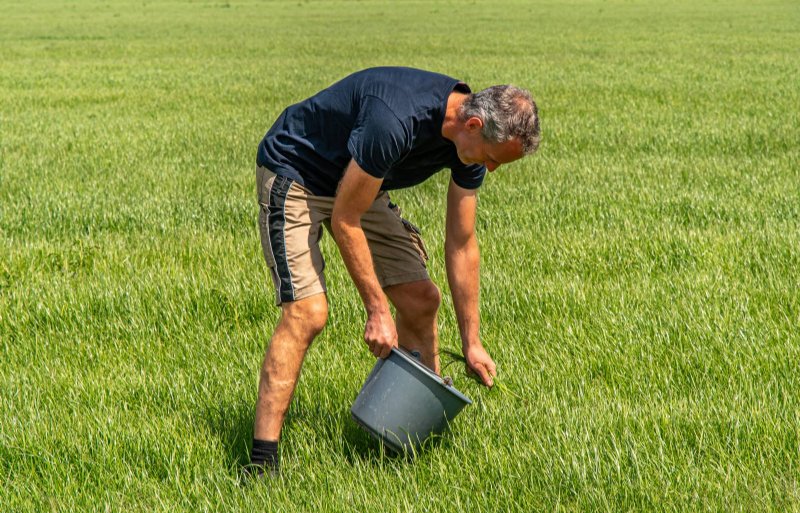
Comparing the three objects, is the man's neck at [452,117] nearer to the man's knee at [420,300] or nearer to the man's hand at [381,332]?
the man's hand at [381,332]

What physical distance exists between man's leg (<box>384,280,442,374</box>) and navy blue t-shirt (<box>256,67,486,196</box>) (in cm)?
51

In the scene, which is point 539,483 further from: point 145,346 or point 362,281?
point 145,346

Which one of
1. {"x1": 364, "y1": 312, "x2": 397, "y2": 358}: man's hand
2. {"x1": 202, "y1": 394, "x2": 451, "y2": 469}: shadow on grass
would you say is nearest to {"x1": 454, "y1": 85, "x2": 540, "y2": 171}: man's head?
{"x1": 364, "y1": 312, "x2": 397, "y2": 358}: man's hand

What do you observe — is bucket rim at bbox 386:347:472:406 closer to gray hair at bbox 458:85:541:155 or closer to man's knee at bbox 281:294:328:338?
man's knee at bbox 281:294:328:338

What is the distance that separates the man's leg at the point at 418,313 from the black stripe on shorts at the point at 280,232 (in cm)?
66

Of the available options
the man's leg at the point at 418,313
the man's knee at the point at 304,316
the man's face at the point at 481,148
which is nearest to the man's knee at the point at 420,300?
the man's leg at the point at 418,313

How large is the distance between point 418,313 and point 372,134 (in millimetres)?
1152

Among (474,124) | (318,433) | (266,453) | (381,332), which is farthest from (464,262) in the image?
(266,453)

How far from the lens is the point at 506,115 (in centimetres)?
324

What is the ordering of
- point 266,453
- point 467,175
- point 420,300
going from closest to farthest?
1. point 266,453
2. point 467,175
3. point 420,300

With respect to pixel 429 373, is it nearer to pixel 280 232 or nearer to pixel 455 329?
pixel 280 232

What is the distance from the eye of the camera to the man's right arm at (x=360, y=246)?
3.36 m

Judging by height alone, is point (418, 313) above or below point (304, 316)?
below

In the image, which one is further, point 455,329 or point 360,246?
point 455,329
